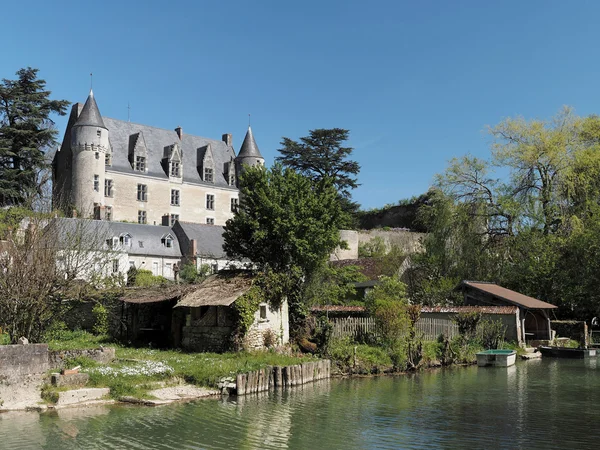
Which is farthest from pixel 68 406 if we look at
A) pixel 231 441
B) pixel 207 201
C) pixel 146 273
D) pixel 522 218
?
pixel 207 201

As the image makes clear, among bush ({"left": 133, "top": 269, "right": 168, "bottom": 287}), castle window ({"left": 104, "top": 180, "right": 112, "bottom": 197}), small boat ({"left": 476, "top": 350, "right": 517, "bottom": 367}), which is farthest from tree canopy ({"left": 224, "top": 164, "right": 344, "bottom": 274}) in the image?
castle window ({"left": 104, "top": 180, "right": 112, "bottom": 197})

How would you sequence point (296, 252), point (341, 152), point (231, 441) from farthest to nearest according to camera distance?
1. point (341, 152)
2. point (296, 252)
3. point (231, 441)

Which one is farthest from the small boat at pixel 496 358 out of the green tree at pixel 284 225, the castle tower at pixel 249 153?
the castle tower at pixel 249 153

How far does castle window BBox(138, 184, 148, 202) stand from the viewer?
205 feet

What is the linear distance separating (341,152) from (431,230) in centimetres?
1731

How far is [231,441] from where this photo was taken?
1305cm

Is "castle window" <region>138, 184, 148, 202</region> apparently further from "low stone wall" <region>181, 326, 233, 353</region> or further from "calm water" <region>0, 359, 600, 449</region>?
"calm water" <region>0, 359, 600, 449</region>

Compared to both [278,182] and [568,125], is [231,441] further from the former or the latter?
[568,125]

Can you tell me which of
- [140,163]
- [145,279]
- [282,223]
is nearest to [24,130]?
[140,163]

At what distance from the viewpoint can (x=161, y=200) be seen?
64.2 metres

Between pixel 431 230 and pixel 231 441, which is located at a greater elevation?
pixel 431 230

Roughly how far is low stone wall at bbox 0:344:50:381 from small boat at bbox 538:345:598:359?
25.6 meters

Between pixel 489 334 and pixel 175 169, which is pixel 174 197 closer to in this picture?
pixel 175 169

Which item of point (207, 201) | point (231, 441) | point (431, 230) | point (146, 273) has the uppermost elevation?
point (207, 201)
